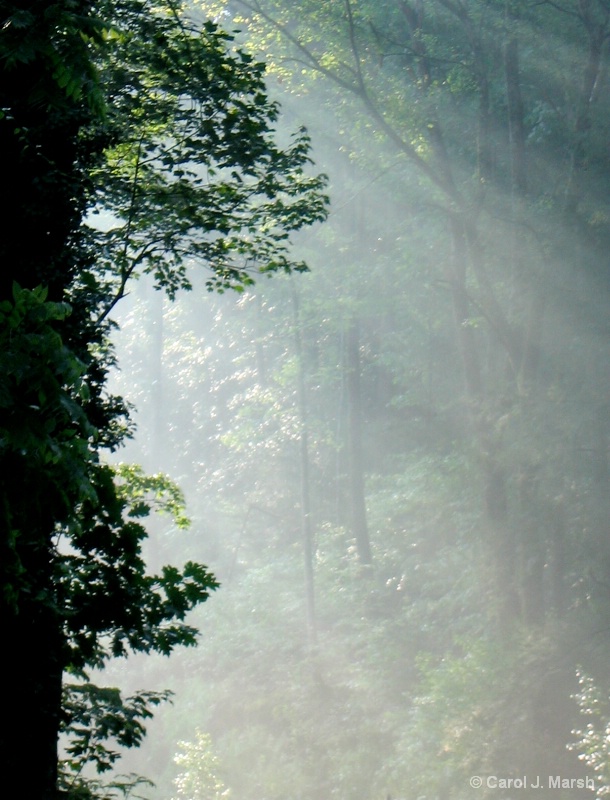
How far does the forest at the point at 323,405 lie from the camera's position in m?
5.51

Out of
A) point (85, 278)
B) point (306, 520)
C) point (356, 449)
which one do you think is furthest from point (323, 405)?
point (85, 278)

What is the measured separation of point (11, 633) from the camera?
17.8 feet

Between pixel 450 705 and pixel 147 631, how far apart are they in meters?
16.4

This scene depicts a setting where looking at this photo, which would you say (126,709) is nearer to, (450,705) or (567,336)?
(450,705)

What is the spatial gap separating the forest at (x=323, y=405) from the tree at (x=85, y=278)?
0.03m

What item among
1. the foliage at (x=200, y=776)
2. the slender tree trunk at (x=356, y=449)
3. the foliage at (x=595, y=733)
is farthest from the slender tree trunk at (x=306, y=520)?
the foliage at (x=595, y=733)

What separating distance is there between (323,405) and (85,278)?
1189 inches

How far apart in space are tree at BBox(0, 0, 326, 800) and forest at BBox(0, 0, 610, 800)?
26mm

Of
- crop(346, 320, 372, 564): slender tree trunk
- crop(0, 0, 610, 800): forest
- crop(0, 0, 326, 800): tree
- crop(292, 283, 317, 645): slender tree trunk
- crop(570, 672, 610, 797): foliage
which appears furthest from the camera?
crop(346, 320, 372, 564): slender tree trunk

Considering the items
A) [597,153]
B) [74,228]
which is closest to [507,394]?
[597,153]

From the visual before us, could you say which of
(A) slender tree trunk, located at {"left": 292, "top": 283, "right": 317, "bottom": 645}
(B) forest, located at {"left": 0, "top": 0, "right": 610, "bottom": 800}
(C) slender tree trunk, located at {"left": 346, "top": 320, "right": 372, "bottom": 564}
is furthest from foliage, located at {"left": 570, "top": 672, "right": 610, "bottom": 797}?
(C) slender tree trunk, located at {"left": 346, "top": 320, "right": 372, "bottom": 564}

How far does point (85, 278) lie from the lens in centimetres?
671

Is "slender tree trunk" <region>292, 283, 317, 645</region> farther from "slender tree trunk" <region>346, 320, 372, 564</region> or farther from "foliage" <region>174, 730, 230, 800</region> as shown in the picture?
"foliage" <region>174, 730, 230, 800</region>

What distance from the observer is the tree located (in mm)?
3689
